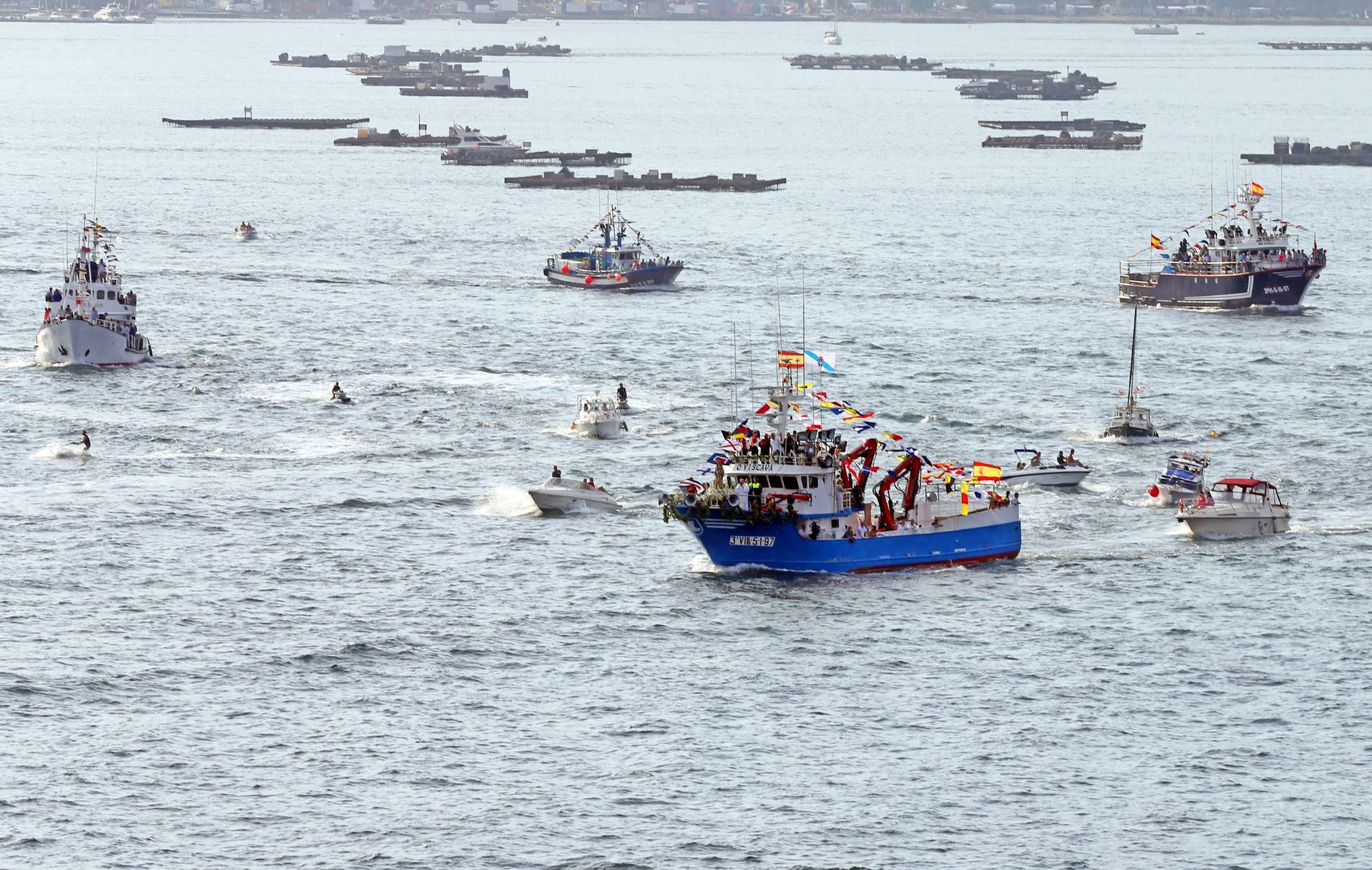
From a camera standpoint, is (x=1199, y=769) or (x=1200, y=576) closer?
(x=1199, y=769)

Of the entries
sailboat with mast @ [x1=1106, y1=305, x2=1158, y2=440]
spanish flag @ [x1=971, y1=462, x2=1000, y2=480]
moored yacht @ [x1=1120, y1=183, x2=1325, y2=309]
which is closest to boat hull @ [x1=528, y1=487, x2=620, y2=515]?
spanish flag @ [x1=971, y1=462, x2=1000, y2=480]

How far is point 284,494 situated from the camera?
97.4 m

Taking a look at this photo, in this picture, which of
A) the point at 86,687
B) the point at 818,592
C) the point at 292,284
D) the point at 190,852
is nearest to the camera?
the point at 190,852

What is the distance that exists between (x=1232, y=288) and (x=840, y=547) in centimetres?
8208

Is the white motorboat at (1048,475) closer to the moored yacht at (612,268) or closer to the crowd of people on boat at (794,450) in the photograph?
the crowd of people on boat at (794,450)

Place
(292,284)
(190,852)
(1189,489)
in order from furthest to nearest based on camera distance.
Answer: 1. (292,284)
2. (1189,489)
3. (190,852)

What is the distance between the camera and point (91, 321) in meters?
126

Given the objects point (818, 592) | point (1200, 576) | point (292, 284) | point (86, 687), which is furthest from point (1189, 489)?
point (292, 284)

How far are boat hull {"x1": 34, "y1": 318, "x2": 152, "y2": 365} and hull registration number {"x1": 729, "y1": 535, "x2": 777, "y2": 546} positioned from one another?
190 ft

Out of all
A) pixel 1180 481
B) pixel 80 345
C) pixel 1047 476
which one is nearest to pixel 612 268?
pixel 80 345

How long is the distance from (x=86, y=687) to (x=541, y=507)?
2723 cm

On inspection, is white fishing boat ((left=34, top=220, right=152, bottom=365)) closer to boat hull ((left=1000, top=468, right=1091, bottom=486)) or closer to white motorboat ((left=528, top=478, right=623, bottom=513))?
white motorboat ((left=528, top=478, right=623, bottom=513))

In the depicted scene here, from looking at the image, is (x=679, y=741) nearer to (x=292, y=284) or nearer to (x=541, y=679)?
(x=541, y=679)

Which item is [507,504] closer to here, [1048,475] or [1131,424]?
[1048,475]
